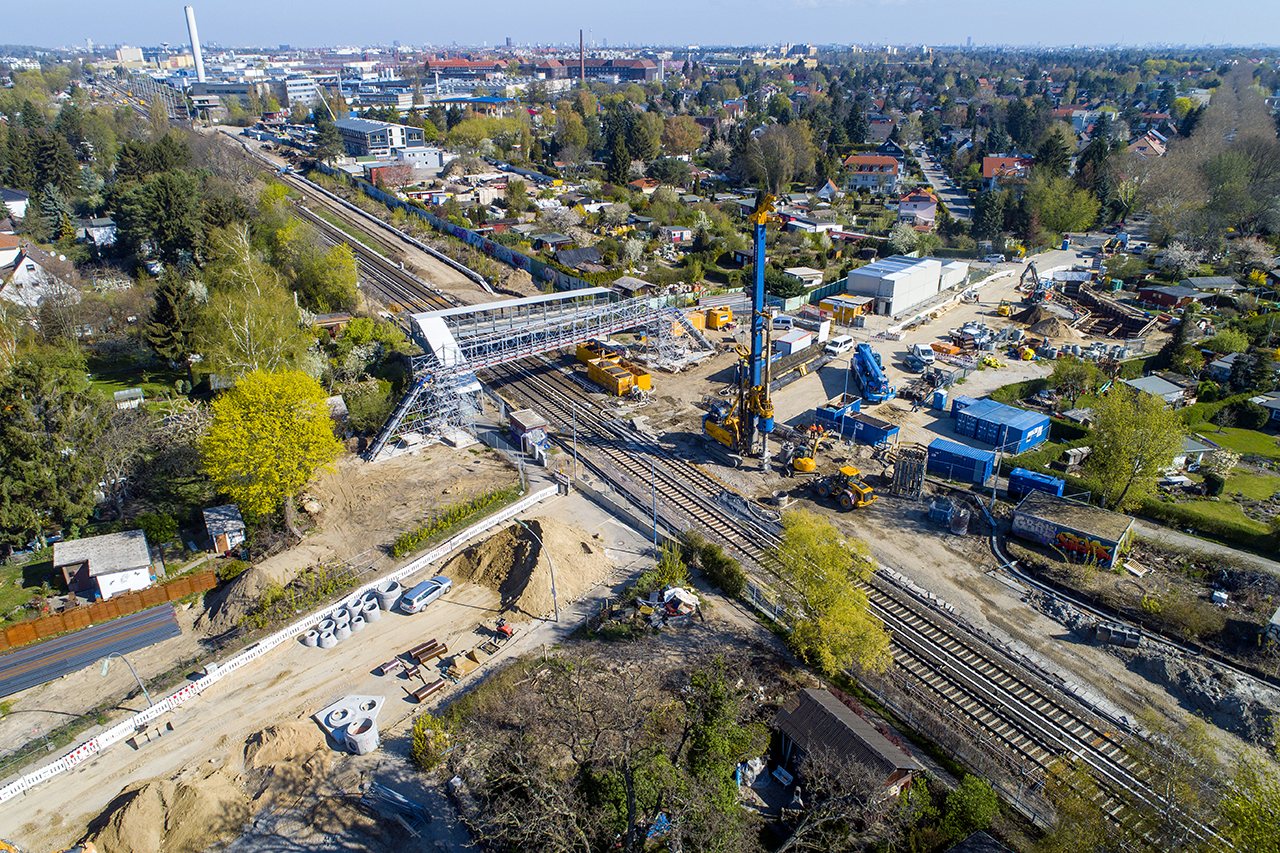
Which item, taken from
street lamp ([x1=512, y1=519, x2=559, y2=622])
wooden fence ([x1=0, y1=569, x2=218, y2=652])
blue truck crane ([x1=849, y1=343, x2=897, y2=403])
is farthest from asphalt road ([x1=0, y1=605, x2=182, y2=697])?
blue truck crane ([x1=849, y1=343, x2=897, y2=403])

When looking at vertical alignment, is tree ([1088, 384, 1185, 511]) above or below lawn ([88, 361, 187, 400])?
above

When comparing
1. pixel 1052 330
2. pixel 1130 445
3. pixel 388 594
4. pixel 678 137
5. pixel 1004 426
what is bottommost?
pixel 388 594

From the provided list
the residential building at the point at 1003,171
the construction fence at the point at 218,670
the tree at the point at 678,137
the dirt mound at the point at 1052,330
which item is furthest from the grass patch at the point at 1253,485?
the tree at the point at 678,137

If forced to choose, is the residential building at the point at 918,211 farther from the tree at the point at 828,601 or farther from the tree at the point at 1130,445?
the tree at the point at 828,601

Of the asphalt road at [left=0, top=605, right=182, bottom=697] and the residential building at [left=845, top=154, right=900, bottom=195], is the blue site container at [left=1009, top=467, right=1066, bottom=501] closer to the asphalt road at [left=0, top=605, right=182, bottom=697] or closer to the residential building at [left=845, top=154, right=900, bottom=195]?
the asphalt road at [left=0, top=605, right=182, bottom=697]

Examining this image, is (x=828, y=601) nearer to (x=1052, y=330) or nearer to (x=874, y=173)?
(x=1052, y=330)

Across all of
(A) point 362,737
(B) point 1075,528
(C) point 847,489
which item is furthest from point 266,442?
(B) point 1075,528

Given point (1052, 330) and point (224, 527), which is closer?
→ point (224, 527)
